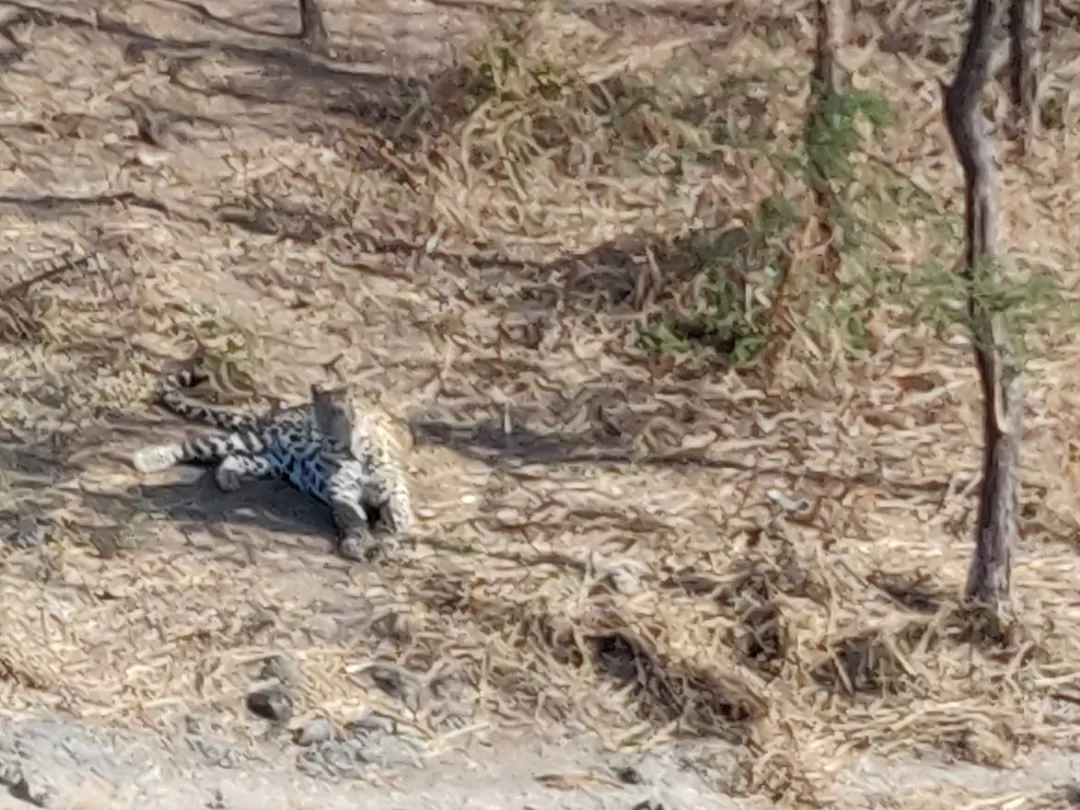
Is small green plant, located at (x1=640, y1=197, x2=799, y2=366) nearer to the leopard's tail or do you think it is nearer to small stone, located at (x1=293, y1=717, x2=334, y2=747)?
the leopard's tail

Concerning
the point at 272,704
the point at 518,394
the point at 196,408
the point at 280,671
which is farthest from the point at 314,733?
the point at 518,394

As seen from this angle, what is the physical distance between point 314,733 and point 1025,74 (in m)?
3.83

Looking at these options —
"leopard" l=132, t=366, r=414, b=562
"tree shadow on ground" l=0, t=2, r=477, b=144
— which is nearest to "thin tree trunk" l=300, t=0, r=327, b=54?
"tree shadow on ground" l=0, t=2, r=477, b=144

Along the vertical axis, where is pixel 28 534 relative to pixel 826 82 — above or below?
below

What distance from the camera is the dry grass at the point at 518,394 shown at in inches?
166

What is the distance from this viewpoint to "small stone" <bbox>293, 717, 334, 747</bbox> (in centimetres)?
399

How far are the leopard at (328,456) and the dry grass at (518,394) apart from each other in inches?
3.5

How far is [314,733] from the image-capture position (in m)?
4.00

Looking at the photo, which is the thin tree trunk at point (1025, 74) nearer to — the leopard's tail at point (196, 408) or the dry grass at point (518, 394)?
the dry grass at point (518, 394)

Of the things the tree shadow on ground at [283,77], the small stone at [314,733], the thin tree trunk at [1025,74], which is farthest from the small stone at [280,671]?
the thin tree trunk at [1025,74]

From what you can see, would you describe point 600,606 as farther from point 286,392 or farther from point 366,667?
point 286,392

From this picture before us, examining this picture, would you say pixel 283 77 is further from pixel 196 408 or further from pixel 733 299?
pixel 733 299

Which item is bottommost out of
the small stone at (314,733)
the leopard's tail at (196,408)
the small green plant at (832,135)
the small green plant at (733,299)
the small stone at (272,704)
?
the small stone at (314,733)

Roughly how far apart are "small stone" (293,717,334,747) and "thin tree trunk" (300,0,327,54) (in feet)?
11.5
